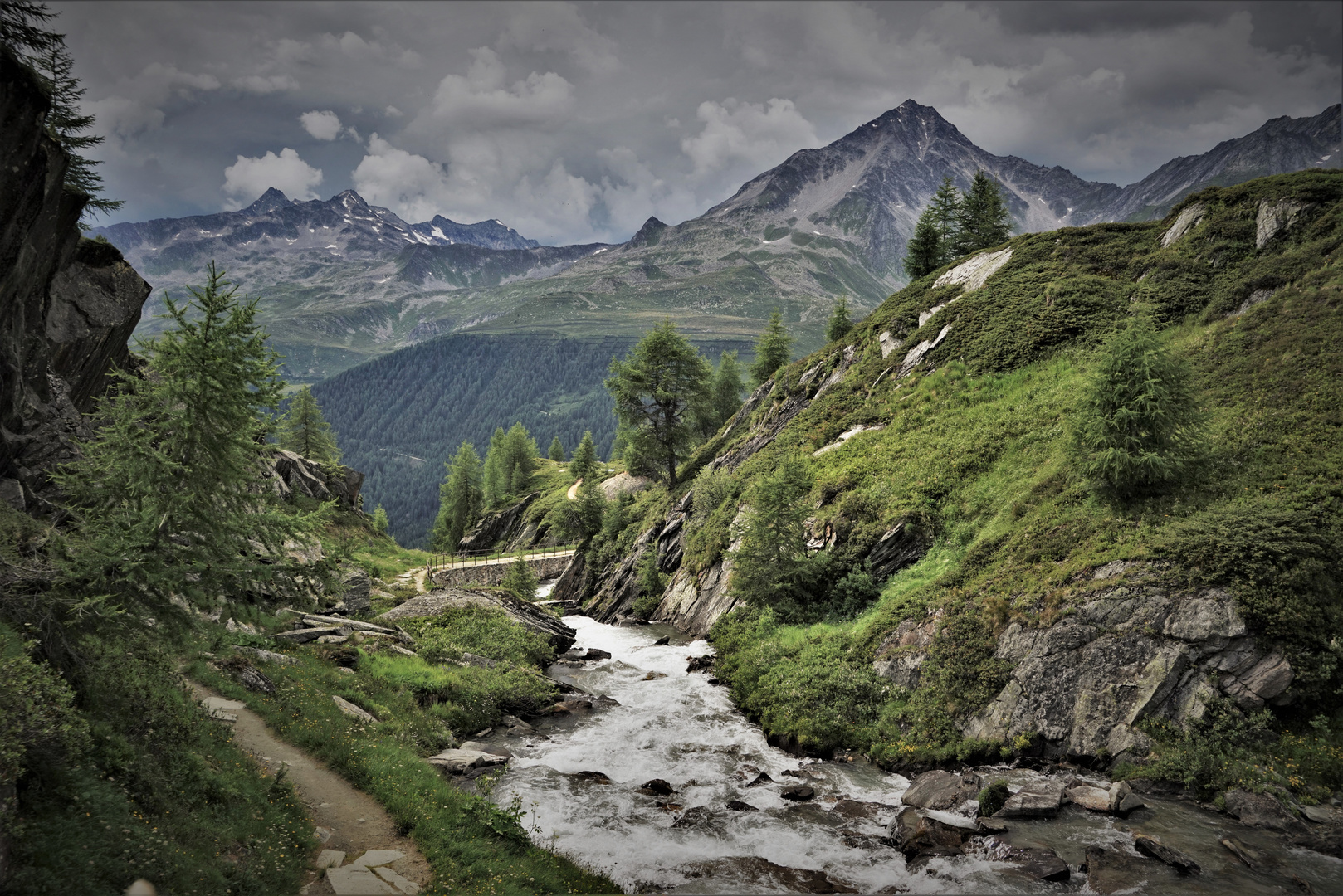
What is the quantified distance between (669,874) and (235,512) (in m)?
13.2

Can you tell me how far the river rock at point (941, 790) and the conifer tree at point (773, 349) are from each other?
5905cm

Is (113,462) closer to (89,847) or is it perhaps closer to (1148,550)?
(89,847)

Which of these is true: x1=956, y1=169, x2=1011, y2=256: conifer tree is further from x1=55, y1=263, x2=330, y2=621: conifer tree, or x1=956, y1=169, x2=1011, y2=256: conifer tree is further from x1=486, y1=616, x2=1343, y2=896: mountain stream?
x1=55, y1=263, x2=330, y2=621: conifer tree

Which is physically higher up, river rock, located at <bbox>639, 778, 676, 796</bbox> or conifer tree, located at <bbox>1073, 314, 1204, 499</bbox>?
conifer tree, located at <bbox>1073, 314, 1204, 499</bbox>

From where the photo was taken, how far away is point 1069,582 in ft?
66.4

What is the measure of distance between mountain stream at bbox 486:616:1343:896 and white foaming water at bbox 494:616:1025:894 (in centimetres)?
5

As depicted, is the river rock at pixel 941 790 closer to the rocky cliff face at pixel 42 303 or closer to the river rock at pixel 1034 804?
the river rock at pixel 1034 804

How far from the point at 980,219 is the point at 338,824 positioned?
68.9 metres

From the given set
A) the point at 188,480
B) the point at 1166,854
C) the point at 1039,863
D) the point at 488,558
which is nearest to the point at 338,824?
the point at 188,480

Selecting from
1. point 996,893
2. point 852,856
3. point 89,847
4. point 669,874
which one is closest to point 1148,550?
point 996,893

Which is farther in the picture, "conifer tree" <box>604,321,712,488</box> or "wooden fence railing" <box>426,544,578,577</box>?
"wooden fence railing" <box>426,544,578,577</box>

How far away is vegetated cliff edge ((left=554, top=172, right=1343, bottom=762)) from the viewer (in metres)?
17.0

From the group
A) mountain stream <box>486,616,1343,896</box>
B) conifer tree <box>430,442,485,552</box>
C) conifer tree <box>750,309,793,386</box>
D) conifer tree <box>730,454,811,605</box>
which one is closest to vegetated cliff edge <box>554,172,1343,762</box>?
conifer tree <box>730,454,811,605</box>

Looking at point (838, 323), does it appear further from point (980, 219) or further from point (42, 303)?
point (42, 303)
